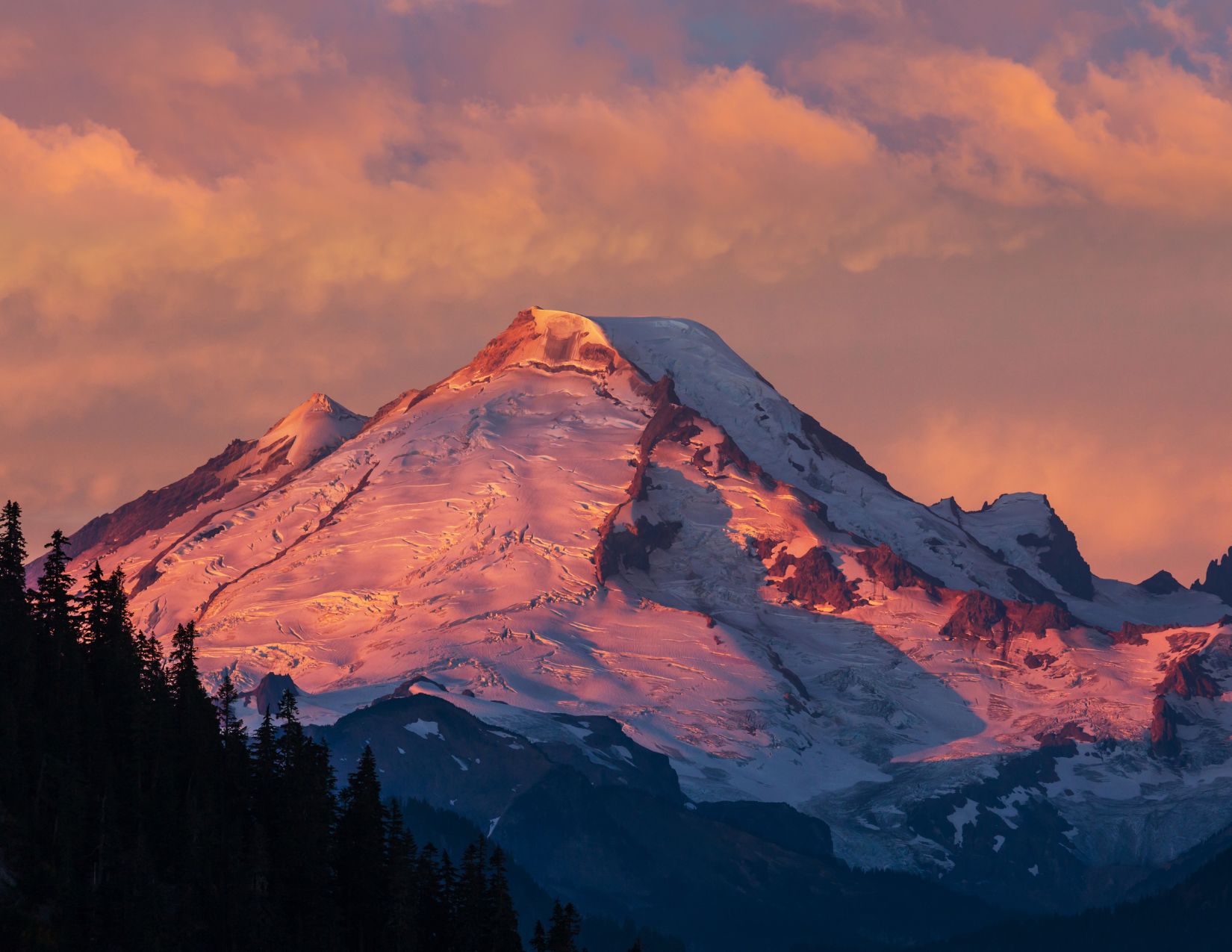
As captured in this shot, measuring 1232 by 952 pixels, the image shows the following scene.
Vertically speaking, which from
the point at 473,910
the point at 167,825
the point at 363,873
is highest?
the point at 167,825

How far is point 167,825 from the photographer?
174 meters

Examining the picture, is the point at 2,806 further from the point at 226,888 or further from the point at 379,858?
the point at 379,858

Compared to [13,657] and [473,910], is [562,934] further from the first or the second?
[13,657]

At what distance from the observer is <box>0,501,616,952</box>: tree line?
524 feet

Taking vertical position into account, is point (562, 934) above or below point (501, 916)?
below

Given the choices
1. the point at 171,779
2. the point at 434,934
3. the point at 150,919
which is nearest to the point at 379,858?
the point at 434,934

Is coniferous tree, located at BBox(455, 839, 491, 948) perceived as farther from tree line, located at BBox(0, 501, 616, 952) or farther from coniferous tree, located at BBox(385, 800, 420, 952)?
coniferous tree, located at BBox(385, 800, 420, 952)

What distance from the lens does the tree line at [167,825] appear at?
160 meters

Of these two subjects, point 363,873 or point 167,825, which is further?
point 363,873

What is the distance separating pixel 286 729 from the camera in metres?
199

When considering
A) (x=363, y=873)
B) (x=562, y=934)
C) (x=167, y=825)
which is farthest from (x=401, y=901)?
(x=167, y=825)

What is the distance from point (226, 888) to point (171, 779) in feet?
29.8

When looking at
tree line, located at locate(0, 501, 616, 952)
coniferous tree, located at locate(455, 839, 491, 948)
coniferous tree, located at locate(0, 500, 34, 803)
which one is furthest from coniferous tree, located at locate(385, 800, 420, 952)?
coniferous tree, located at locate(0, 500, 34, 803)

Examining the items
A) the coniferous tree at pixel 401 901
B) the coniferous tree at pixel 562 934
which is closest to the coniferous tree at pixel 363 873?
the coniferous tree at pixel 401 901
